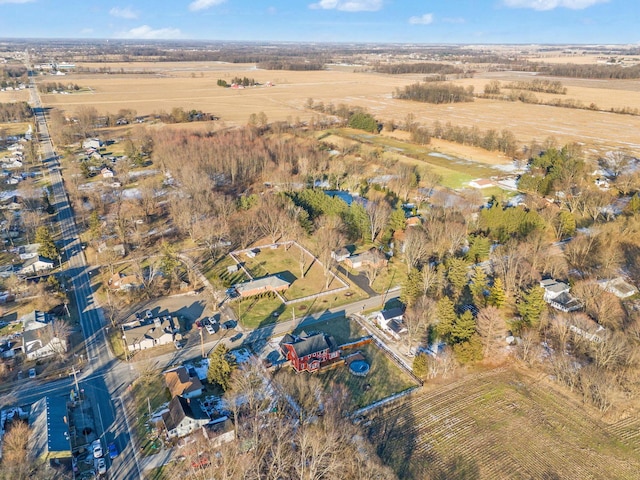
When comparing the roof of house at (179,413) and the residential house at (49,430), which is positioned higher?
the residential house at (49,430)

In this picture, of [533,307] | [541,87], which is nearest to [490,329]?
[533,307]

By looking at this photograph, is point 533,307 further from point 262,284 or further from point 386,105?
point 386,105

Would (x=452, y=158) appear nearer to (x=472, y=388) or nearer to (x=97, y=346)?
(x=472, y=388)

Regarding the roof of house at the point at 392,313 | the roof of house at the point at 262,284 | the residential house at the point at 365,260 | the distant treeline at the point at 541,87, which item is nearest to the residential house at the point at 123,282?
the roof of house at the point at 262,284

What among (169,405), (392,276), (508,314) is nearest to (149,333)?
(169,405)

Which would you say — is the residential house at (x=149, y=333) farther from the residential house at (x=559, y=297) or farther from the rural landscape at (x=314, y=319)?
the residential house at (x=559, y=297)

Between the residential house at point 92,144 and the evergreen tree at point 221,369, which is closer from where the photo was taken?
the evergreen tree at point 221,369

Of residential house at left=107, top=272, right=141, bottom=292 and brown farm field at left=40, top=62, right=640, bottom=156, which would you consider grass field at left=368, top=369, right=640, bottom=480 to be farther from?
brown farm field at left=40, top=62, right=640, bottom=156

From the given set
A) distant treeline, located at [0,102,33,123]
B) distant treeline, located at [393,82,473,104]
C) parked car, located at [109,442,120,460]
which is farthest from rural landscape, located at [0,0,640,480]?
distant treeline, located at [393,82,473,104]
